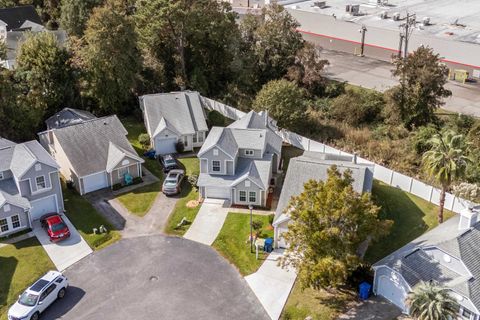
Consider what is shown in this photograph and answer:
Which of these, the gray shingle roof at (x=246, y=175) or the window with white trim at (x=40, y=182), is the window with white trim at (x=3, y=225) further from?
the gray shingle roof at (x=246, y=175)

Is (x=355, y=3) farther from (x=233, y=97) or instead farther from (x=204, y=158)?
(x=204, y=158)

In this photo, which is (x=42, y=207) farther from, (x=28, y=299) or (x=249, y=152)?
(x=249, y=152)

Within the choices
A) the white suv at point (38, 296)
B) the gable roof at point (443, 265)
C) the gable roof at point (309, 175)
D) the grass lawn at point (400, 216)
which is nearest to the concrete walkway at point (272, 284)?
the gable roof at point (309, 175)

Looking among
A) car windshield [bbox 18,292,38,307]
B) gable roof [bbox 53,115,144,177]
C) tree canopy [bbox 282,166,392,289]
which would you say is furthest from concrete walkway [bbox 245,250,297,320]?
gable roof [bbox 53,115,144,177]

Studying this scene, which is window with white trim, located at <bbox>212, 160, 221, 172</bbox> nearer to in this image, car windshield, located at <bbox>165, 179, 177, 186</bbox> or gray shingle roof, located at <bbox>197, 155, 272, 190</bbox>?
gray shingle roof, located at <bbox>197, 155, 272, 190</bbox>

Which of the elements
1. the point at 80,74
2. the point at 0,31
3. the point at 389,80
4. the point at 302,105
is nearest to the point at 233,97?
the point at 302,105
